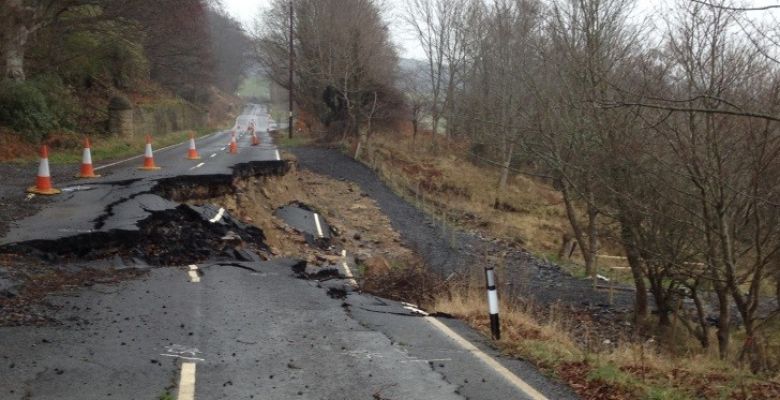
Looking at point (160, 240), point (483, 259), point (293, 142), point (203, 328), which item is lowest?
point (483, 259)

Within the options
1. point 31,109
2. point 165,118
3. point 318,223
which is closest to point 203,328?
point 318,223

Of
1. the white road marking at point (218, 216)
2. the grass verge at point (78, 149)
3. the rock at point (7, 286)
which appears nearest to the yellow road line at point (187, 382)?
the rock at point (7, 286)

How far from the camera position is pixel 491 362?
5824mm

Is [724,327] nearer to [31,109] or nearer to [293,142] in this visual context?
[31,109]

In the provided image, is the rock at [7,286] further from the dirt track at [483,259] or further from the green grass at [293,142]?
the green grass at [293,142]

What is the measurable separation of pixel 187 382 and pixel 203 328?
153 centimetres

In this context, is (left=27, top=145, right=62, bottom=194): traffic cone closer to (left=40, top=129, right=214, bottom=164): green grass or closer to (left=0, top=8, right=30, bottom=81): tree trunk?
(left=40, top=129, right=214, bottom=164): green grass

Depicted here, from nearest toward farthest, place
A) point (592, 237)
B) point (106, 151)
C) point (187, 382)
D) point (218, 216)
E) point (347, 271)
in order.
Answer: point (187, 382), point (347, 271), point (218, 216), point (592, 237), point (106, 151)

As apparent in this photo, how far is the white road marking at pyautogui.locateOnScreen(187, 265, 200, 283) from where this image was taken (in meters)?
8.35

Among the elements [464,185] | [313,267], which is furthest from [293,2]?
[313,267]

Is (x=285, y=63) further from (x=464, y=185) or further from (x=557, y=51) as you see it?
(x=557, y=51)

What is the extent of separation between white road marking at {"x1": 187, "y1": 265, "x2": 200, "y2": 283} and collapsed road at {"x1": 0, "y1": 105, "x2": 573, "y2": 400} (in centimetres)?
4

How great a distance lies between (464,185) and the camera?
33.9 meters

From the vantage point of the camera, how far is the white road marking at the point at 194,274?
835 centimetres
